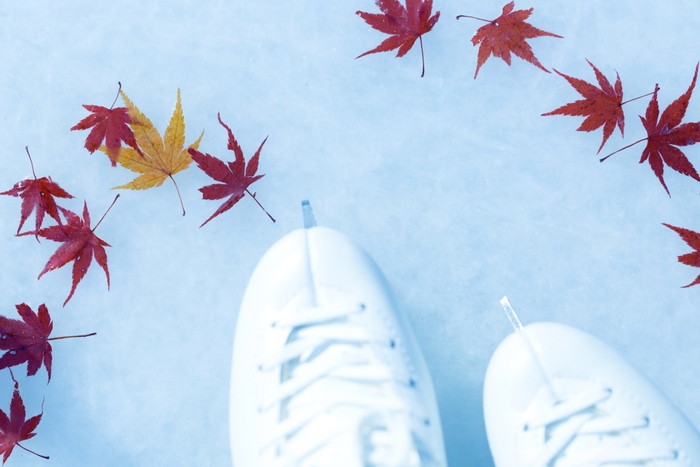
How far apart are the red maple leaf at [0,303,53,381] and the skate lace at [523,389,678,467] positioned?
755 mm

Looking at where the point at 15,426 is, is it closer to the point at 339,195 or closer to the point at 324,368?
the point at 324,368

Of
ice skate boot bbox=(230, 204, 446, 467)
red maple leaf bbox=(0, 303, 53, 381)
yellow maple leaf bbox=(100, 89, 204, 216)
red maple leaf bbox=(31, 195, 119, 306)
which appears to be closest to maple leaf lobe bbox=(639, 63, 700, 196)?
ice skate boot bbox=(230, 204, 446, 467)

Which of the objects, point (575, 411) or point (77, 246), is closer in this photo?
point (575, 411)

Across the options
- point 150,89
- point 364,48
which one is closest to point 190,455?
point 150,89

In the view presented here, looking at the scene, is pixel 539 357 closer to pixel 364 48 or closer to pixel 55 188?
pixel 364 48

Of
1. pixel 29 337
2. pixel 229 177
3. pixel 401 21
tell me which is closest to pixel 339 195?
pixel 229 177

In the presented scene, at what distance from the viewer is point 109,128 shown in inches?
36.2

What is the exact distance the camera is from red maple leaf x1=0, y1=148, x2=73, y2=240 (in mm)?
919

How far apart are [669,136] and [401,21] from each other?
1.51ft

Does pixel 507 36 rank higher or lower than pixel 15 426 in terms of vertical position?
higher

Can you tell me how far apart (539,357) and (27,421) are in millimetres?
802

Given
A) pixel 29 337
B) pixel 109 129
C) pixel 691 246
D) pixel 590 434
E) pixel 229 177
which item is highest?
pixel 109 129

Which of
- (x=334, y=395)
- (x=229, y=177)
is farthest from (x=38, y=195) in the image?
(x=334, y=395)

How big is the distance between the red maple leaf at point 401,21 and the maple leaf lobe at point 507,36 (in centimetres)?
9
